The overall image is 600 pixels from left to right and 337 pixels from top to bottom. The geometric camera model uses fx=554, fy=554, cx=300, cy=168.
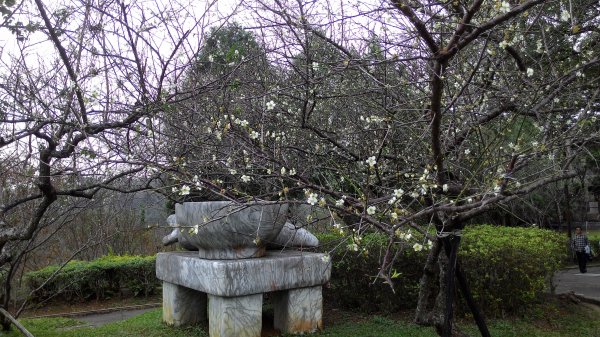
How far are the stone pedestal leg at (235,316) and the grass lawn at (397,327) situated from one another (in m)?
0.77

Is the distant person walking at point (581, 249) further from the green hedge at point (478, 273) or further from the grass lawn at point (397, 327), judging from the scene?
the green hedge at point (478, 273)

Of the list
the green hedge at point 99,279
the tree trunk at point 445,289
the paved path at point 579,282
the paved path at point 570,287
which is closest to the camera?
the tree trunk at point 445,289

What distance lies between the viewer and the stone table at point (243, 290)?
6020 millimetres

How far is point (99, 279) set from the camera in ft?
37.3

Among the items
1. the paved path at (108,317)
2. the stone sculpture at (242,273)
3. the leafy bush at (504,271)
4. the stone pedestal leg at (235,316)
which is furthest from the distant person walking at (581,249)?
the stone pedestal leg at (235,316)

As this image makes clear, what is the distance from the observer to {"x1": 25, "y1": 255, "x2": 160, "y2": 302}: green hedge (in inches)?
430

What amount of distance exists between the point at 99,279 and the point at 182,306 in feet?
16.5

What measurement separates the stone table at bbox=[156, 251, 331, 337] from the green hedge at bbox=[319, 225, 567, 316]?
1.87 ft

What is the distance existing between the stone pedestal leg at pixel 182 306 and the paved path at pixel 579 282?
20.9 ft

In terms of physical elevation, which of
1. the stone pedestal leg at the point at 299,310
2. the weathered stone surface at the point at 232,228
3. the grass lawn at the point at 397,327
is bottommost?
the grass lawn at the point at 397,327

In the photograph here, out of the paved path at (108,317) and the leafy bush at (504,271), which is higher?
the leafy bush at (504,271)

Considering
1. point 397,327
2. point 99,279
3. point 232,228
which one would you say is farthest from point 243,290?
point 99,279

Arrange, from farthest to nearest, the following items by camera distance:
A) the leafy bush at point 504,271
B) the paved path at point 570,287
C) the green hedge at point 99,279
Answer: the green hedge at point 99,279 → the paved path at point 570,287 → the leafy bush at point 504,271

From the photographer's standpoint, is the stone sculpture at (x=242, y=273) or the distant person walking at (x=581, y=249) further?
the distant person walking at (x=581, y=249)
